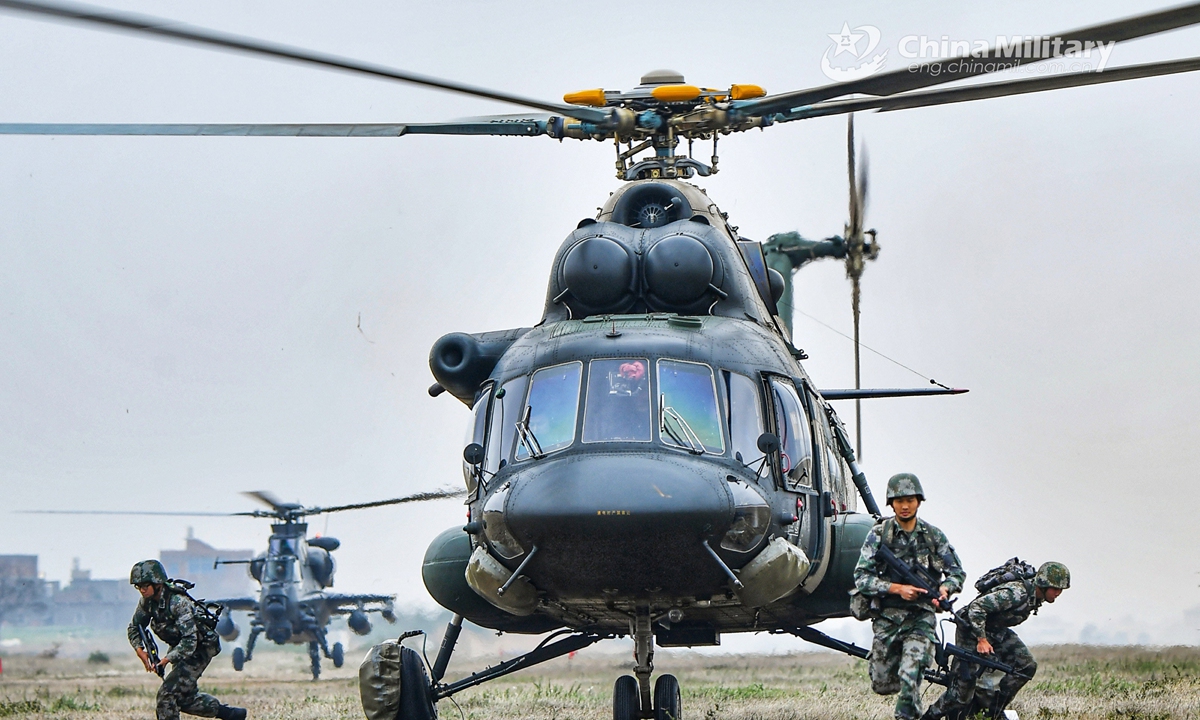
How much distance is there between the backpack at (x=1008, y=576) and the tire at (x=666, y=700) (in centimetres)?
201

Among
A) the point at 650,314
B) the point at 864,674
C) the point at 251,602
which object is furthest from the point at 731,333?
the point at 251,602

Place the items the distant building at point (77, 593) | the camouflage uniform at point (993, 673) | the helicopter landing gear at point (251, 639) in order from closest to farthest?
the camouflage uniform at point (993, 673) < the distant building at point (77, 593) < the helicopter landing gear at point (251, 639)

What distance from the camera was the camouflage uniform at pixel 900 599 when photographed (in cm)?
812

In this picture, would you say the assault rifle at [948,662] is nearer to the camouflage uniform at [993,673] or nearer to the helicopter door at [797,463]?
the camouflage uniform at [993,673]

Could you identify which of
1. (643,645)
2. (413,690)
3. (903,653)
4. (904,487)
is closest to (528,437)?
(643,645)

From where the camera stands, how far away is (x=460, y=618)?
10.7m

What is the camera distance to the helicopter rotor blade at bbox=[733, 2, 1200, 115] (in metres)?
5.74

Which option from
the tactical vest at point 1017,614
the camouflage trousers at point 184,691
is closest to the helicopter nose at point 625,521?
the tactical vest at point 1017,614

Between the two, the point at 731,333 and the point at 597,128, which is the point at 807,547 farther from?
the point at 597,128

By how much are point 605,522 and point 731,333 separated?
200 cm

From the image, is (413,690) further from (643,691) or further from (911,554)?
(911,554)

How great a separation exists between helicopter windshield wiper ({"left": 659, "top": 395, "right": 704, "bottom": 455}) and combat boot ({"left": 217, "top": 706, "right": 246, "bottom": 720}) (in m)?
3.65

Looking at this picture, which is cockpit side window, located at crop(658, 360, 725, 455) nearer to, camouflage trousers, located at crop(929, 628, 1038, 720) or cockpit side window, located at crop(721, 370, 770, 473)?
cockpit side window, located at crop(721, 370, 770, 473)

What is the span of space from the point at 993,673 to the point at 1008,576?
65 centimetres
